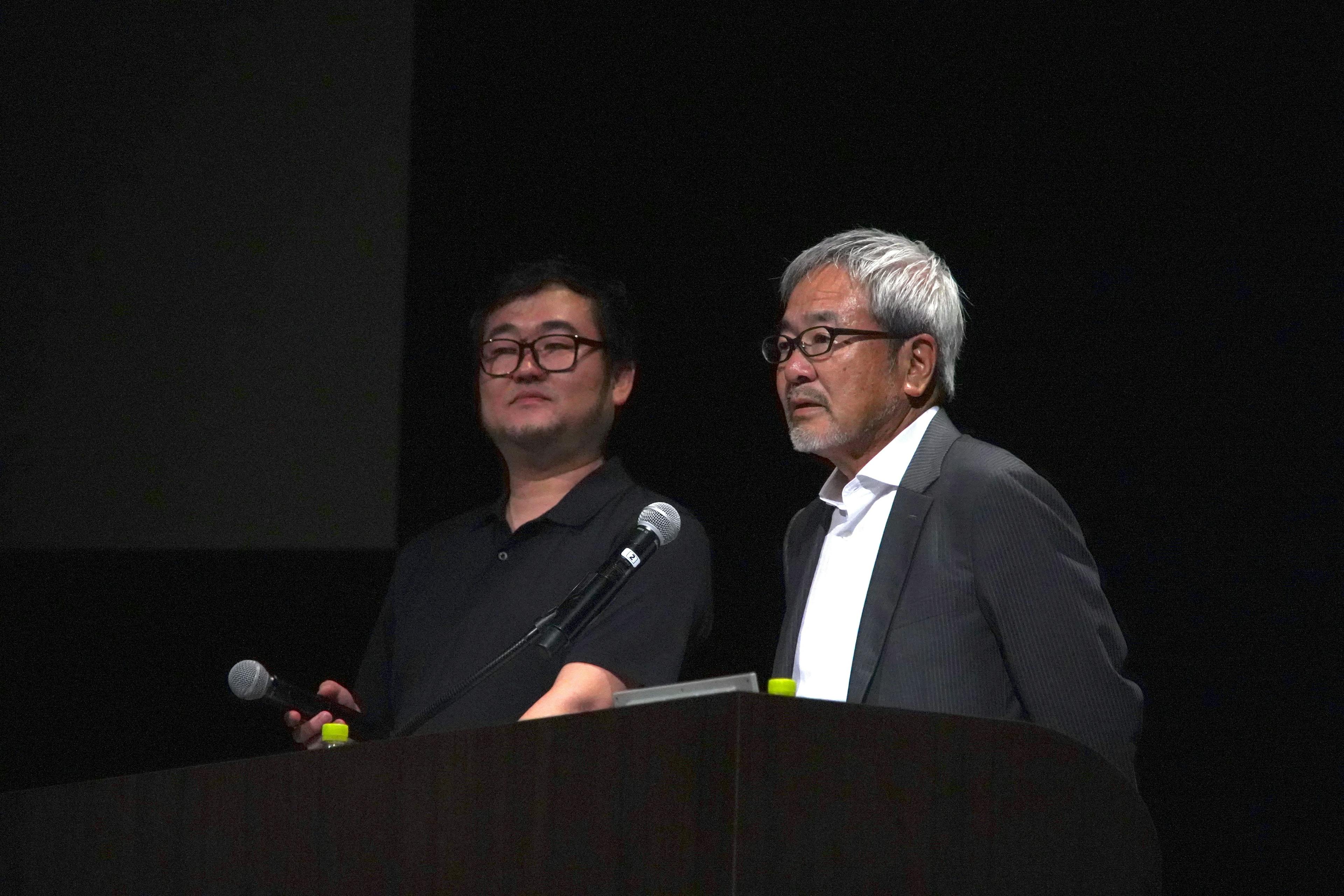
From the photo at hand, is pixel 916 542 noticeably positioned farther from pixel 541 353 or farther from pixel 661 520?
pixel 541 353

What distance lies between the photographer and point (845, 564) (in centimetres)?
226

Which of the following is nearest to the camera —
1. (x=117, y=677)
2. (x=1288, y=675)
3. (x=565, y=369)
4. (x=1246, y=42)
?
(x=1288, y=675)

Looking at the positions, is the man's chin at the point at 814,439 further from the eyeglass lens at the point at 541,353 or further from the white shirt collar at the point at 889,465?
the eyeglass lens at the point at 541,353

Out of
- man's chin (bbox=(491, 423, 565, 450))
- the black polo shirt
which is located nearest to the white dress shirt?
the black polo shirt

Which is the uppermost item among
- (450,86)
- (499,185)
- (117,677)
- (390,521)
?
(450,86)

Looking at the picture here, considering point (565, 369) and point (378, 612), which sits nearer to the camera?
point (565, 369)

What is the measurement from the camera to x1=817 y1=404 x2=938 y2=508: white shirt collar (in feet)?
7.52

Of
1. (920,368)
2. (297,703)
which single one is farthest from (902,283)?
(297,703)

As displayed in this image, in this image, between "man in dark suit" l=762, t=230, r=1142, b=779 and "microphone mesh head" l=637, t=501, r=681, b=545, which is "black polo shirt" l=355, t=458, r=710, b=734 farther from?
"microphone mesh head" l=637, t=501, r=681, b=545

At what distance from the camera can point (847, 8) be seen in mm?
2973

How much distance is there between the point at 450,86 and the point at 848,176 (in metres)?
1.00

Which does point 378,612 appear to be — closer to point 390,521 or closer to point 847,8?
point 390,521

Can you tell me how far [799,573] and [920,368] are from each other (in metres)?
0.36

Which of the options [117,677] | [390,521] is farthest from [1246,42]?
[117,677]
